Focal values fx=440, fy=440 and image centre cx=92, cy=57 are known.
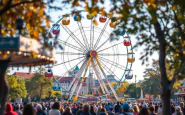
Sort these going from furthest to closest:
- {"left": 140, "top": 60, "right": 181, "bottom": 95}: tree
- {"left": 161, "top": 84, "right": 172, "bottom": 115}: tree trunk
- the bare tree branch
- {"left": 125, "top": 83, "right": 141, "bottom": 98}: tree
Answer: {"left": 125, "top": 83, "right": 141, "bottom": 98}: tree
{"left": 140, "top": 60, "right": 181, "bottom": 95}: tree
{"left": 161, "top": 84, "right": 172, "bottom": 115}: tree trunk
the bare tree branch

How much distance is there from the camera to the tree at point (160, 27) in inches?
396

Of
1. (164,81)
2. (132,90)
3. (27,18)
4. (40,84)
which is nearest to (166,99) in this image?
Result: (164,81)

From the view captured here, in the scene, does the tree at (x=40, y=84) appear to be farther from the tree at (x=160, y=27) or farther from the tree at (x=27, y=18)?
the tree at (x=27, y=18)

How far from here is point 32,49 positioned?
9.59 meters

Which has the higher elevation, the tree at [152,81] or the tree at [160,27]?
the tree at [152,81]

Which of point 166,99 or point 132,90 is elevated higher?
point 132,90

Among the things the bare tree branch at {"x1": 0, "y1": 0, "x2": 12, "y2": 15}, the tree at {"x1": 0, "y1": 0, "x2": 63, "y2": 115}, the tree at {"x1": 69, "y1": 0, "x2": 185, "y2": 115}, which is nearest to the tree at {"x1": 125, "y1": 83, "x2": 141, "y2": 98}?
the tree at {"x1": 69, "y1": 0, "x2": 185, "y2": 115}

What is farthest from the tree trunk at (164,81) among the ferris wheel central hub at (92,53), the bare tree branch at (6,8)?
the ferris wheel central hub at (92,53)

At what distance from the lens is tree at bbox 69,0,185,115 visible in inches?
396

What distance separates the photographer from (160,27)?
43.3ft

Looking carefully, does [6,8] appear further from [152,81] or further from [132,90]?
[132,90]

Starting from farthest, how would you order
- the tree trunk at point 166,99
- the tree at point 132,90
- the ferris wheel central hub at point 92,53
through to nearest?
1. the tree at point 132,90
2. the ferris wheel central hub at point 92,53
3. the tree trunk at point 166,99

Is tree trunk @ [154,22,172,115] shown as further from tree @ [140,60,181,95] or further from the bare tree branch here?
tree @ [140,60,181,95]

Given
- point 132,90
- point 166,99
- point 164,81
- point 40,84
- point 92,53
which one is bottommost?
point 166,99
